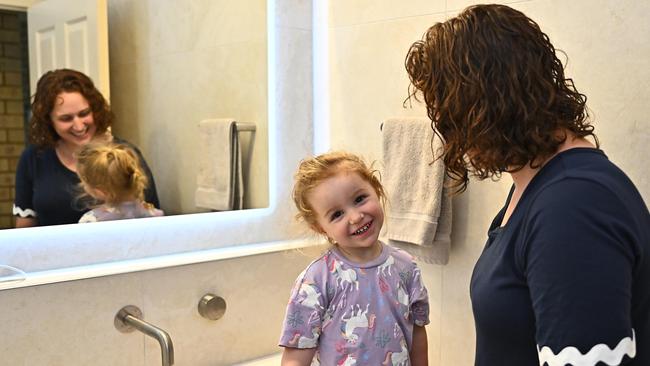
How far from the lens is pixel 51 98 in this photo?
1488 millimetres

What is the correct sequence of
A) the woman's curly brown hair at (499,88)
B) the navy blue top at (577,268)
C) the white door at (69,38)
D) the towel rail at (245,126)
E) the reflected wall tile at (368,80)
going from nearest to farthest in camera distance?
the navy blue top at (577,268)
the woman's curly brown hair at (499,88)
the white door at (69,38)
the reflected wall tile at (368,80)
the towel rail at (245,126)

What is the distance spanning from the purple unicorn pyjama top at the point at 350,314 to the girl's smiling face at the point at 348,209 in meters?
0.06

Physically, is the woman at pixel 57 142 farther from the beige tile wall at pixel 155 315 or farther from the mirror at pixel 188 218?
the beige tile wall at pixel 155 315

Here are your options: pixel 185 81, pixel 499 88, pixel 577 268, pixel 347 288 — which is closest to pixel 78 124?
pixel 185 81

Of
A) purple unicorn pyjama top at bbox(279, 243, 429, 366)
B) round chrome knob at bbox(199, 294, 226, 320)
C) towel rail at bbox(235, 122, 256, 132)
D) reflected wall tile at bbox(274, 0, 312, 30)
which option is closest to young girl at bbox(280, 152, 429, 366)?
purple unicorn pyjama top at bbox(279, 243, 429, 366)

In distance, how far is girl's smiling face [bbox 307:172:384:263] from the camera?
1.27 m

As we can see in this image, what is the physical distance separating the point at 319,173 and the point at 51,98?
0.67 metres

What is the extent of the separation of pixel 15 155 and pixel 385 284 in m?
0.87

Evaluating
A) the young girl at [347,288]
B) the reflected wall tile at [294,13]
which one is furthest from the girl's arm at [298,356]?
the reflected wall tile at [294,13]

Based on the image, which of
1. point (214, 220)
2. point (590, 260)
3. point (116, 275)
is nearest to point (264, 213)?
point (214, 220)

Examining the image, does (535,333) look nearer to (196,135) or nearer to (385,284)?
(385,284)

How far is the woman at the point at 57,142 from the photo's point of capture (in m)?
1.47

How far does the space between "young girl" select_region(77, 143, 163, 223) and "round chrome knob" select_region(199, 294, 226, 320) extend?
25 cm

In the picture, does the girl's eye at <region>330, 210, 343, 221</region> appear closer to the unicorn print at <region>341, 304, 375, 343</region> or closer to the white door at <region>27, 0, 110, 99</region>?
the unicorn print at <region>341, 304, 375, 343</region>
